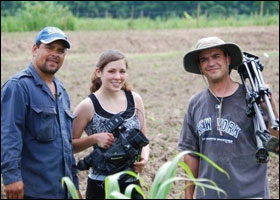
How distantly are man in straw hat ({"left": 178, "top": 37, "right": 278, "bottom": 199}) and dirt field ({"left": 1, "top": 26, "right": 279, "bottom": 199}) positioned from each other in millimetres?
2387

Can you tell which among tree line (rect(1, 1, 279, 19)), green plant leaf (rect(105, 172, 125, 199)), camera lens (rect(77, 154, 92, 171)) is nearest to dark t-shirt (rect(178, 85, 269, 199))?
camera lens (rect(77, 154, 92, 171))

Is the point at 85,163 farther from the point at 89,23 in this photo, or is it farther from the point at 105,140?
the point at 89,23

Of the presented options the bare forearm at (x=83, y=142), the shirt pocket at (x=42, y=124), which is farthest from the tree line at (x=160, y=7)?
the shirt pocket at (x=42, y=124)

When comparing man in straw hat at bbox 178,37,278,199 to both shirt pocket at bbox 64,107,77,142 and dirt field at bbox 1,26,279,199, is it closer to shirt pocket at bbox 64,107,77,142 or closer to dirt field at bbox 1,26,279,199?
shirt pocket at bbox 64,107,77,142

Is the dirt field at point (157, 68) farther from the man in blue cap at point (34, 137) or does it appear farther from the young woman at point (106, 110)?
the man in blue cap at point (34, 137)

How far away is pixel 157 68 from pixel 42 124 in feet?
45.6

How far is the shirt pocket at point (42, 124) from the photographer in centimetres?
378

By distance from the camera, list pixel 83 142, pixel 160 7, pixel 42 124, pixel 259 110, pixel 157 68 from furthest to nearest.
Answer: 1. pixel 160 7
2. pixel 157 68
3. pixel 83 142
4. pixel 42 124
5. pixel 259 110

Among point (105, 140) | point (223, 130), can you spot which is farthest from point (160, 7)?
point (223, 130)

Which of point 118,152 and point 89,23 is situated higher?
point 89,23

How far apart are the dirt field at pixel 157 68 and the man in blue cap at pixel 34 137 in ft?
8.58

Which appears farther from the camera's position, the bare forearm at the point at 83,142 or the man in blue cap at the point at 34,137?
the bare forearm at the point at 83,142

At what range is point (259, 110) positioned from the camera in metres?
3.61

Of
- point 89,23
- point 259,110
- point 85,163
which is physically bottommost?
point 85,163
